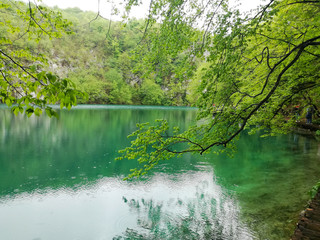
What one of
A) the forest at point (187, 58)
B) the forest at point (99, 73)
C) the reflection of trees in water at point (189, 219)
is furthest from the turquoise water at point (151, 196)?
the forest at point (99, 73)

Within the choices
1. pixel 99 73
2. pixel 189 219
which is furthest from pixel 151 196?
pixel 99 73

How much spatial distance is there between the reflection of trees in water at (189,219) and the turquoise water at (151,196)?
0.03 m

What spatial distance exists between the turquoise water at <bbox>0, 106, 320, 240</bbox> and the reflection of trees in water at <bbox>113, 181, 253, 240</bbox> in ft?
0.09

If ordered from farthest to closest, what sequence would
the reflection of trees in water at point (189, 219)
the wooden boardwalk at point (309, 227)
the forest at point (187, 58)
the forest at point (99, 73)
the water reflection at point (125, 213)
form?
the forest at point (99, 73) → the water reflection at point (125, 213) → the reflection of trees in water at point (189, 219) → the wooden boardwalk at point (309, 227) → the forest at point (187, 58)

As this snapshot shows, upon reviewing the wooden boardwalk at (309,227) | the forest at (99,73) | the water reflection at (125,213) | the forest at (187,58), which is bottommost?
the water reflection at (125,213)

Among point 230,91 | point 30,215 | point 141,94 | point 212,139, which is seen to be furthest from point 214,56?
point 141,94

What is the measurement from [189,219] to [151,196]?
2.05m

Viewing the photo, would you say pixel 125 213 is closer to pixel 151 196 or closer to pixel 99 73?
pixel 151 196

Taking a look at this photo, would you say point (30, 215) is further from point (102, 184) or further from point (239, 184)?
point (239, 184)

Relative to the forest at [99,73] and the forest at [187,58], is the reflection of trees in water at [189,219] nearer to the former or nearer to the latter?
the forest at [187,58]

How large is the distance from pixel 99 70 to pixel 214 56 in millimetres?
91553

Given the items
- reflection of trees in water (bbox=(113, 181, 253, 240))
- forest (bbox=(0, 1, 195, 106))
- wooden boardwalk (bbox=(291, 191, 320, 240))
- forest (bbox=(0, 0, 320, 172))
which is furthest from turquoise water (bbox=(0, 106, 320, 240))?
forest (bbox=(0, 1, 195, 106))

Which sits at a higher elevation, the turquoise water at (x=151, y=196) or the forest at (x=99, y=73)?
the forest at (x=99, y=73)

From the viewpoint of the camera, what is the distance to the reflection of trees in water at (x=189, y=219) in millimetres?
6101
